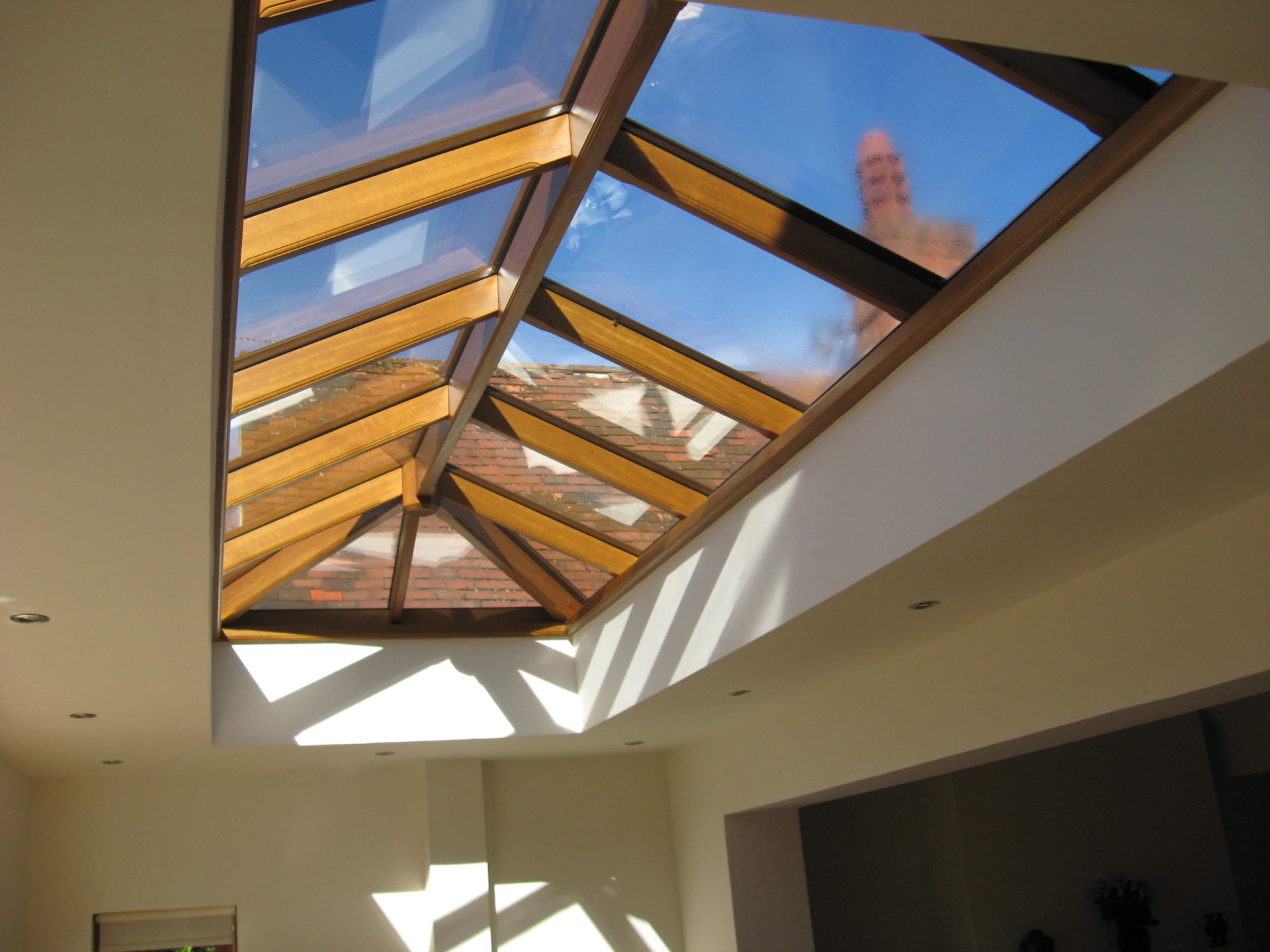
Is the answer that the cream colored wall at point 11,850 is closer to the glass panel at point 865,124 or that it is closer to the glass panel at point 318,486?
the glass panel at point 318,486

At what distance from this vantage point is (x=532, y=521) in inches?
254

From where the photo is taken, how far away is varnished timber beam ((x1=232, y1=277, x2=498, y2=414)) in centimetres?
423

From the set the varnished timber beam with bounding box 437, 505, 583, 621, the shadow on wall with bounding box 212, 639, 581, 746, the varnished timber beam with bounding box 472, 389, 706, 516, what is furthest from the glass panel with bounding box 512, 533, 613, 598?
the varnished timber beam with bounding box 472, 389, 706, 516

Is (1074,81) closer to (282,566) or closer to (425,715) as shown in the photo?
(282,566)

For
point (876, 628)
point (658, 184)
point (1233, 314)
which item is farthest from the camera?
point (876, 628)

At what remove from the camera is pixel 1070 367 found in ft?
9.25

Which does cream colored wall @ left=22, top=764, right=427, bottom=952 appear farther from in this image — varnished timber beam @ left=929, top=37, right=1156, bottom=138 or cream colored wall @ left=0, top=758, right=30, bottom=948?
varnished timber beam @ left=929, top=37, right=1156, bottom=138

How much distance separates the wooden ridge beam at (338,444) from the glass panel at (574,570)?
64.5 inches

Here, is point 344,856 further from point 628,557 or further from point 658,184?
point 658,184

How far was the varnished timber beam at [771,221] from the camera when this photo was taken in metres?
3.55

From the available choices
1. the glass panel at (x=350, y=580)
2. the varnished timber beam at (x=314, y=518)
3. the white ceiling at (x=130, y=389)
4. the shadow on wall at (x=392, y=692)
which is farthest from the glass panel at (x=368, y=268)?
the shadow on wall at (x=392, y=692)

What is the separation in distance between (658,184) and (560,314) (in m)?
0.96

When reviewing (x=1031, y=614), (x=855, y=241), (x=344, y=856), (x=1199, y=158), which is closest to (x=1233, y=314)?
(x=1199, y=158)

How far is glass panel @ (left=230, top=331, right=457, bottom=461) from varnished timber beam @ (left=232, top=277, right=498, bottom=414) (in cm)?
9
